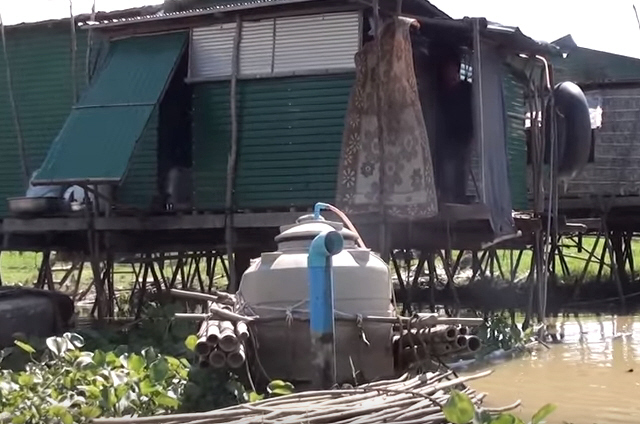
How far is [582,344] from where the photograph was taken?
35.5ft

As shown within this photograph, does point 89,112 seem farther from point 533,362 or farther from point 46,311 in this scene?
point 533,362

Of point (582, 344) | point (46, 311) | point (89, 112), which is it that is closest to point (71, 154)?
point (89, 112)

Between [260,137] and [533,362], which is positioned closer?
[533,362]

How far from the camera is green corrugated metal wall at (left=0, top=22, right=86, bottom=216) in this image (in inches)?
469

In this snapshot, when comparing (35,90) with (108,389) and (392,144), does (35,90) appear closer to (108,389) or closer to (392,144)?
(392,144)

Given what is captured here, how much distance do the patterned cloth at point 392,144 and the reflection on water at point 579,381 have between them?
1.68 metres

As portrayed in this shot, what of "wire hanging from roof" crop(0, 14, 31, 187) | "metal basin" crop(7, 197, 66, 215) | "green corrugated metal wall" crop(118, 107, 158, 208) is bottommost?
"metal basin" crop(7, 197, 66, 215)

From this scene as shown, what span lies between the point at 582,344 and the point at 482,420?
713cm

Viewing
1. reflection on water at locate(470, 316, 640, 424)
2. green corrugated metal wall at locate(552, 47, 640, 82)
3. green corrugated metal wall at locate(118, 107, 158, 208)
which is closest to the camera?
reflection on water at locate(470, 316, 640, 424)

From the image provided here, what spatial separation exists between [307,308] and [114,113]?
463cm

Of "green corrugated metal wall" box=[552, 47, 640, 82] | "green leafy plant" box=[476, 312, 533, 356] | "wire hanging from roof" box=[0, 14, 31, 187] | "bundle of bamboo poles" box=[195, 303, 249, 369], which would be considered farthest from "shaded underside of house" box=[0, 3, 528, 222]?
"green corrugated metal wall" box=[552, 47, 640, 82]

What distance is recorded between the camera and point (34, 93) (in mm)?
12086

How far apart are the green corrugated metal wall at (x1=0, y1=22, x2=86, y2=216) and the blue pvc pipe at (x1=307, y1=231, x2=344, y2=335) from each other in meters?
7.00

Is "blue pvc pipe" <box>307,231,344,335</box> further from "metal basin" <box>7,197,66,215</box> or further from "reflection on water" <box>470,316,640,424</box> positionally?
"metal basin" <box>7,197,66,215</box>
